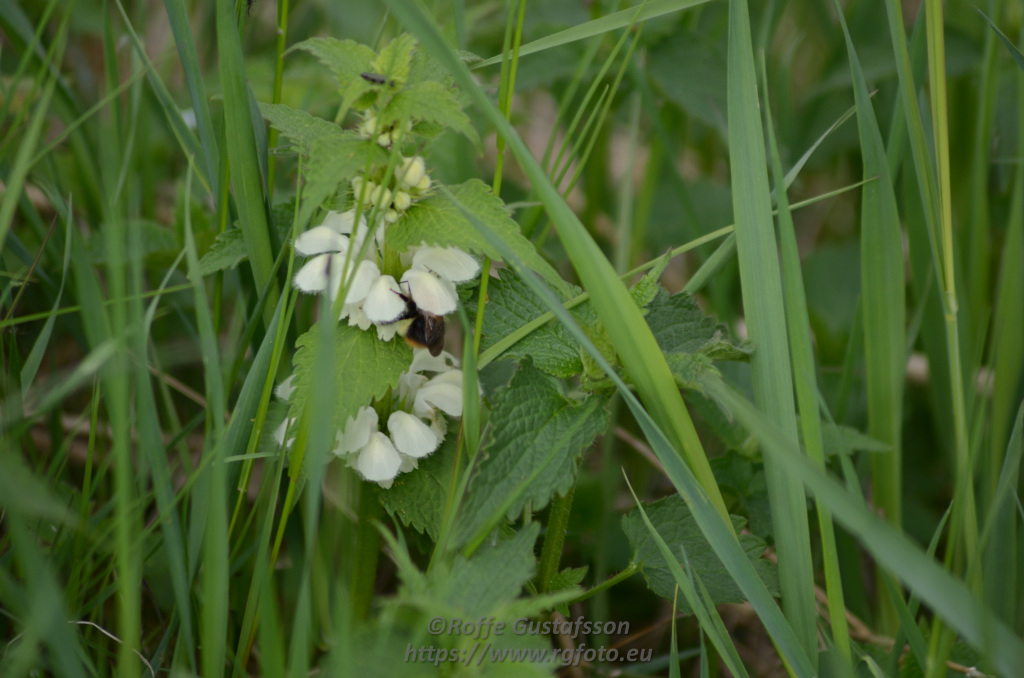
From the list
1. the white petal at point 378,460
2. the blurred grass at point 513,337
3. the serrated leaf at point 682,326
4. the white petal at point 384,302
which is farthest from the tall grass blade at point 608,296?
the white petal at point 378,460

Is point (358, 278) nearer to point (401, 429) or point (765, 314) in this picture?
point (401, 429)

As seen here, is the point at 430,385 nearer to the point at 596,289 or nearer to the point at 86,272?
the point at 596,289

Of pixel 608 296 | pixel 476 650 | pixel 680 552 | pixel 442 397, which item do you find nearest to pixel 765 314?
pixel 608 296

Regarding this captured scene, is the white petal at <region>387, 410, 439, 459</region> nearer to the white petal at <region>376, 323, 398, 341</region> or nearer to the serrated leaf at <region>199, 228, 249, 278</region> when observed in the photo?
the white petal at <region>376, 323, 398, 341</region>

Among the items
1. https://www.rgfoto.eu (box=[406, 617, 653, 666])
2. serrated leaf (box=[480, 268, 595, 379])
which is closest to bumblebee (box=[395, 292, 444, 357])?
serrated leaf (box=[480, 268, 595, 379])

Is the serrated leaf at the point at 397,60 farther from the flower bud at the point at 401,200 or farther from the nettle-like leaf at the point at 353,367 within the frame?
the nettle-like leaf at the point at 353,367

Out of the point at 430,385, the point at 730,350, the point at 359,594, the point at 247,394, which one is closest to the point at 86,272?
the point at 247,394
